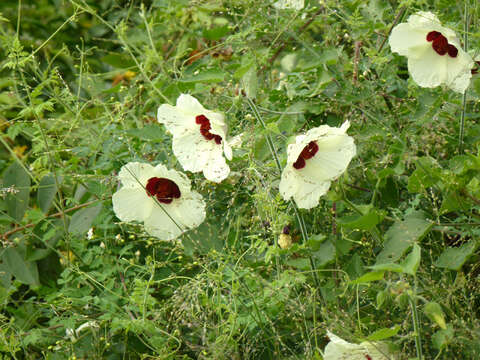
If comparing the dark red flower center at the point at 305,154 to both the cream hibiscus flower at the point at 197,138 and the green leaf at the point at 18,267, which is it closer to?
the cream hibiscus flower at the point at 197,138

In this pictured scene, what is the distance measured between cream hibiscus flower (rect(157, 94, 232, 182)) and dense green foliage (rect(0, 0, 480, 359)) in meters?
0.05

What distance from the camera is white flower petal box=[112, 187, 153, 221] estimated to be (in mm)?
1348

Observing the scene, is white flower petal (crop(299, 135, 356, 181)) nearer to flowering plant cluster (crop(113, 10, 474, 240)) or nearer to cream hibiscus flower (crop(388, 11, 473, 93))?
flowering plant cluster (crop(113, 10, 474, 240))

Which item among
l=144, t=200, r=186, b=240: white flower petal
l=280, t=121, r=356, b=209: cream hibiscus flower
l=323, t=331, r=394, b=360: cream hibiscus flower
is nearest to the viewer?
l=323, t=331, r=394, b=360: cream hibiscus flower

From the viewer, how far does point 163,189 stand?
1375mm

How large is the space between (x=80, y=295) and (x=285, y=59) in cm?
77

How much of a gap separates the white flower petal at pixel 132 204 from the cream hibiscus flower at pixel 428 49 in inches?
22.0

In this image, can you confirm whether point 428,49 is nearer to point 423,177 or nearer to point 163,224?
point 423,177

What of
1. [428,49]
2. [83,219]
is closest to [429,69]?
[428,49]

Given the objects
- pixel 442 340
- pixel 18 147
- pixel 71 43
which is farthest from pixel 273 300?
pixel 71 43

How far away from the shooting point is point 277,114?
148cm

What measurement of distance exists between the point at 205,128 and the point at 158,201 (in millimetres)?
173

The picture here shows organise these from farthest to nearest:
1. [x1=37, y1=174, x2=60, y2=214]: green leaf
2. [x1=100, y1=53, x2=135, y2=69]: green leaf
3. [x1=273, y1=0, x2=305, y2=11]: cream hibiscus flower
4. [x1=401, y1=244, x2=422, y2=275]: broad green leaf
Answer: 1. [x1=100, y1=53, x2=135, y2=69]: green leaf
2. [x1=37, y1=174, x2=60, y2=214]: green leaf
3. [x1=273, y1=0, x2=305, y2=11]: cream hibiscus flower
4. [x1=401, y1=244, x2=422, y2=275]: broad green leaf

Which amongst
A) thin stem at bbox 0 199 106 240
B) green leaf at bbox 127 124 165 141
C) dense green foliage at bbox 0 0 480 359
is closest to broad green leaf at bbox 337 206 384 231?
dense green foliage at bbox 0 0 480 359
